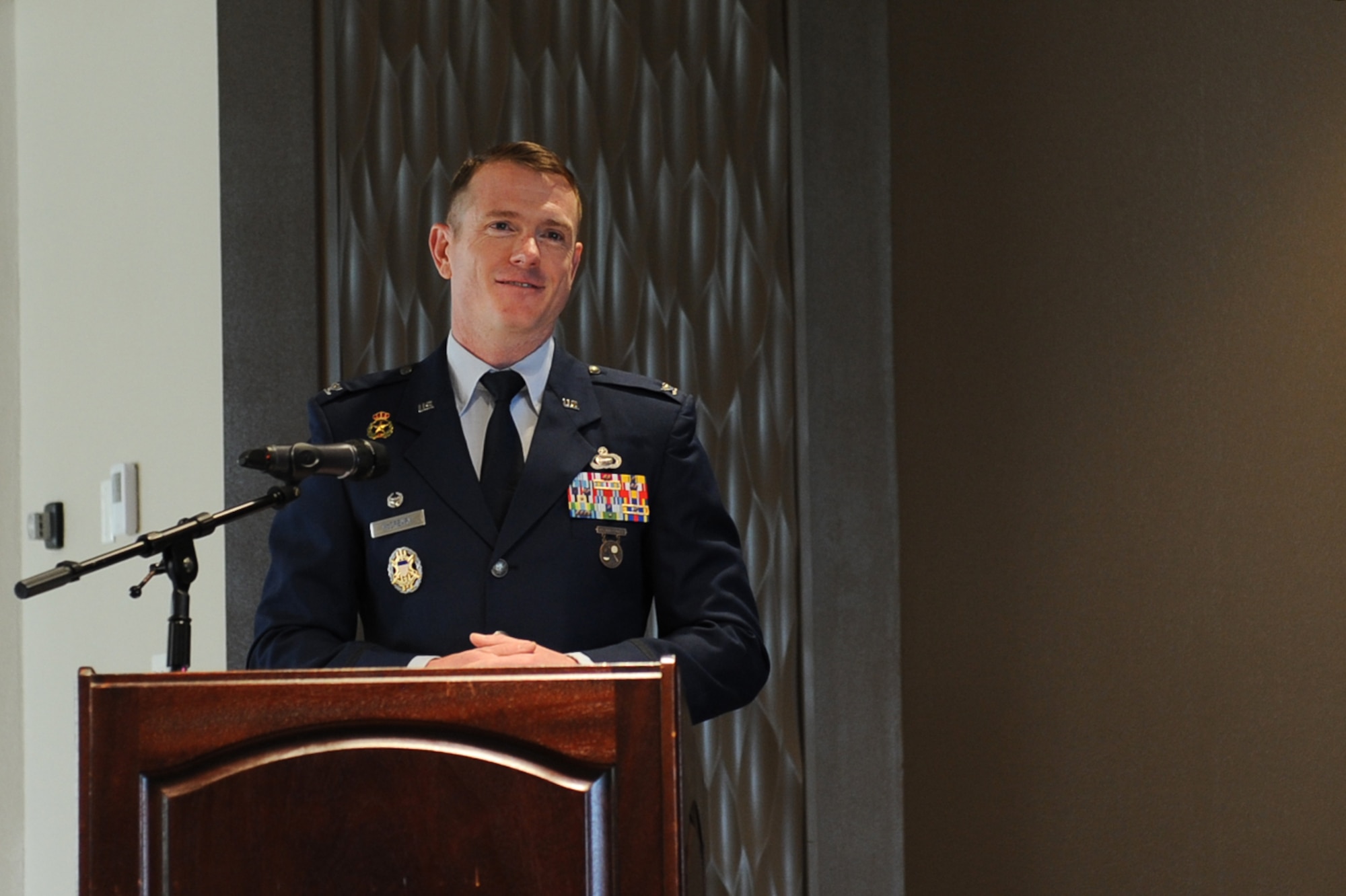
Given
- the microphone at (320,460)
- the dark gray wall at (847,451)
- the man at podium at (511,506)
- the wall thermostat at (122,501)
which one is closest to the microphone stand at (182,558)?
the microphone at (320,460)

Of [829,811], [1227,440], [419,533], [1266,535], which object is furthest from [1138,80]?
[419,533]

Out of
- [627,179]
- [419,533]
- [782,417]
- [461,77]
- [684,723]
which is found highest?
[461,77]

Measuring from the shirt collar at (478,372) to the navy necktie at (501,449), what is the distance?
2 cm

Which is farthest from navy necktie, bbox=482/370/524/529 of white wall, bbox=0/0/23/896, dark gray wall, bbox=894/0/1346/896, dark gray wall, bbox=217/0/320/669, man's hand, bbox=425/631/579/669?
white wall, bbox=0/0/23/896

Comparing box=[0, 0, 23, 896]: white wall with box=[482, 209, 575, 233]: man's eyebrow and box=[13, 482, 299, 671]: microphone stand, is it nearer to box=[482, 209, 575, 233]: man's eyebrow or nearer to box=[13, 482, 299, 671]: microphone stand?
box=[482, 209, 575, 233]: man's eyebrow

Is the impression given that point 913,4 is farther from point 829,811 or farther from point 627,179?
point 829,811

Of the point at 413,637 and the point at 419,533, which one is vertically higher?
the point at 419,533

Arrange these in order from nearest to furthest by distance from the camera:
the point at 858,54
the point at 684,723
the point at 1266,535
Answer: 1. the point at 684,723
2. the point at 1266,535
3. the point at 858,54

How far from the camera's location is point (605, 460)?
1891 millimetres

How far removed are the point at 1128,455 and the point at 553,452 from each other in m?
1.29

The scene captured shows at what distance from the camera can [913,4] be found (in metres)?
2.83

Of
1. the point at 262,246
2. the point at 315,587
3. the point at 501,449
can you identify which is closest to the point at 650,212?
the point at 262,246

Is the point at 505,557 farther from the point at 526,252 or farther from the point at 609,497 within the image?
the point at 526,252

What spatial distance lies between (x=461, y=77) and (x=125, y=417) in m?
1.10
